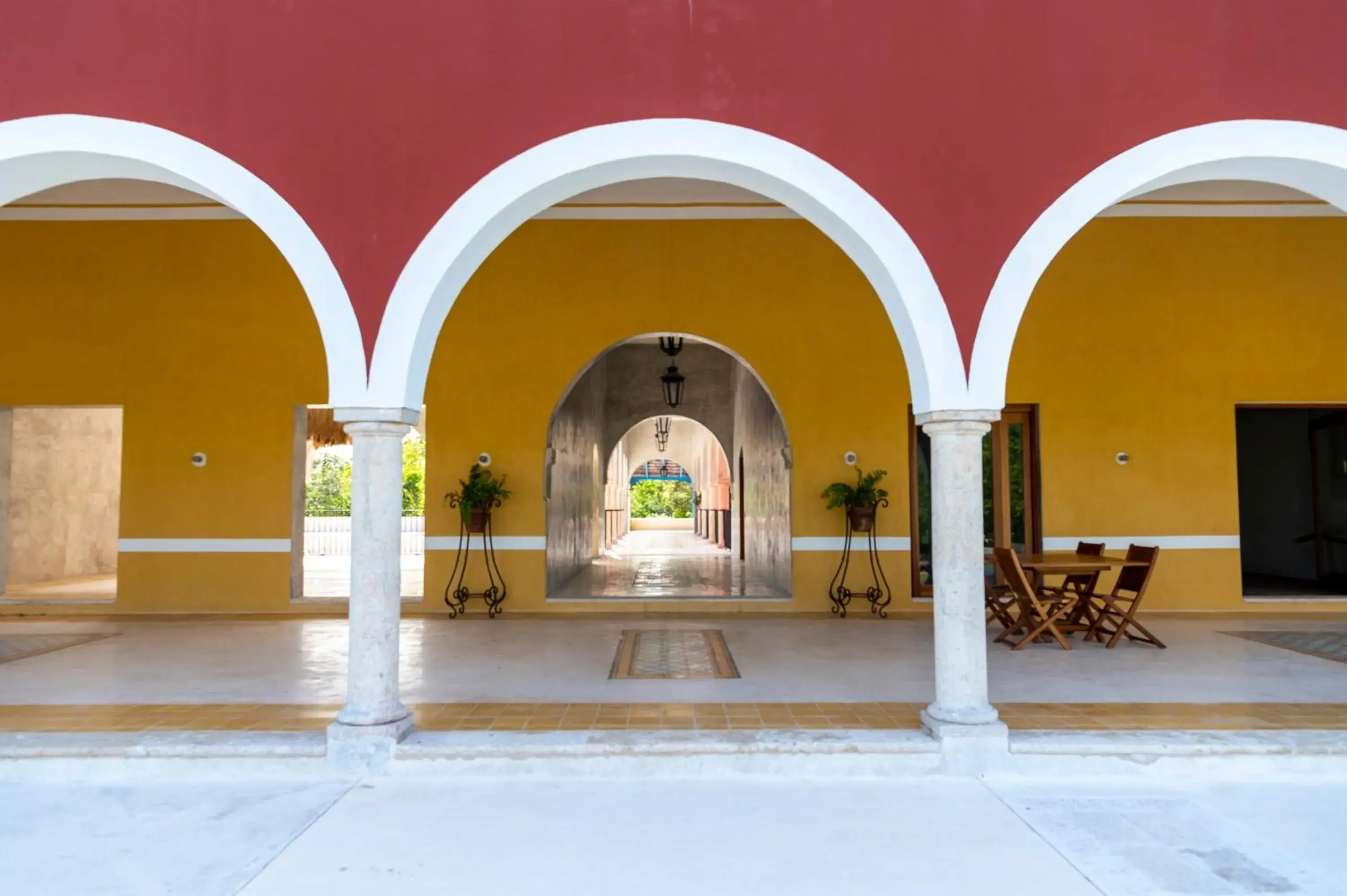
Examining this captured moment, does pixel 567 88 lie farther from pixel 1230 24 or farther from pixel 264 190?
pixel 1230 24

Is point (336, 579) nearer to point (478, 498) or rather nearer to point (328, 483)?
point (478, 498)

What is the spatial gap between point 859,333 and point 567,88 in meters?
4.71

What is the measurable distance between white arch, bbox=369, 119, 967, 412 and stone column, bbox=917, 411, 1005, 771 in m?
0.18

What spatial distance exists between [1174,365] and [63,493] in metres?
13.3

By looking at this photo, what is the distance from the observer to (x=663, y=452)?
916 inches

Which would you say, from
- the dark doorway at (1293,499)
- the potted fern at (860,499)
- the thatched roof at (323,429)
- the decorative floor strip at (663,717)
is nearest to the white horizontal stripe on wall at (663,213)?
the potted fern at (860,499)

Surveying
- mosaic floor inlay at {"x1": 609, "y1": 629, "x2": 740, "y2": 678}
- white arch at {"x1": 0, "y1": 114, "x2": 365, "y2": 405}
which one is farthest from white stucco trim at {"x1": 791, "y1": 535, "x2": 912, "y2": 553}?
white arch at {"x1": 0, "y1": 114, "x2": 365, "y2": 405}

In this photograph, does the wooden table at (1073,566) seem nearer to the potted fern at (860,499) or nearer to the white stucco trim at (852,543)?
the white stucco trim at (852,543)

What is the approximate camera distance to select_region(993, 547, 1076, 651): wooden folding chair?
607 centimetres

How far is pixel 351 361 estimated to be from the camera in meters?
4.12

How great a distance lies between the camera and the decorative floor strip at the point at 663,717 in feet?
13.6

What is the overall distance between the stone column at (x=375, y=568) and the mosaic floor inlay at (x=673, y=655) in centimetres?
164

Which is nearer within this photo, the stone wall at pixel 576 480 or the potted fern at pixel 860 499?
the potted fern at pixel 860 499

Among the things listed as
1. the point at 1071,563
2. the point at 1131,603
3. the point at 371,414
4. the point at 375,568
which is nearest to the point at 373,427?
the point at 371,414
